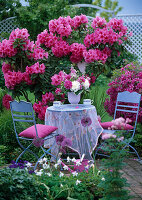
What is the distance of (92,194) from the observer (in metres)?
2.89

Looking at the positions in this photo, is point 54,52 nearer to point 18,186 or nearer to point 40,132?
point 40,132

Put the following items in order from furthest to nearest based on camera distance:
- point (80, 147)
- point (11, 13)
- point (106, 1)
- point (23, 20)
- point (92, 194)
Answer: point (106, 1) → point (11, 13) → point (23, 20) → point (80, 147) → point (92, 194)

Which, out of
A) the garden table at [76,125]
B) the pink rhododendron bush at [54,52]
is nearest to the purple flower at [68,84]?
the garden table at [76,125]

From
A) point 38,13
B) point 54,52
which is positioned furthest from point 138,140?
point 38,13

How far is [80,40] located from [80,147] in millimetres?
2426

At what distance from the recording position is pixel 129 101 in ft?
16.3

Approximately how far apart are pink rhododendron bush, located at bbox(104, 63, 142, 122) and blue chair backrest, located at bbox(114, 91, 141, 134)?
0.43 ft

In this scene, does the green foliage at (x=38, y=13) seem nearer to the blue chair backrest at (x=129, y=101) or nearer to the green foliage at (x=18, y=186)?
the blue chair backrest at (x=129, y=101)

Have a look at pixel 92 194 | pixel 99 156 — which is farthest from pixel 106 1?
pixel 92 194

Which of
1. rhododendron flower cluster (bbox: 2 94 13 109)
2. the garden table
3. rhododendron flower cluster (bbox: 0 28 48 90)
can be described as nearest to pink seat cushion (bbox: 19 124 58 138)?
the garden table

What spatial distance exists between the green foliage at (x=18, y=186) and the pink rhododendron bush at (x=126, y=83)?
9.49 ft

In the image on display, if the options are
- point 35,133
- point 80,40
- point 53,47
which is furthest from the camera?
point 80,40

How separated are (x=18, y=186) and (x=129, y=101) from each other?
2973 mm

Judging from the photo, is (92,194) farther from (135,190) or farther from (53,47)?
(53,47)
